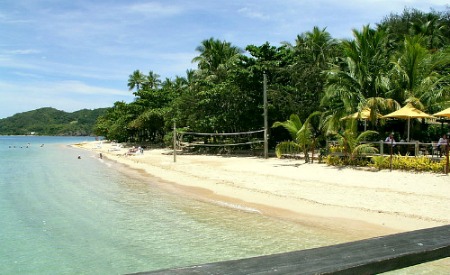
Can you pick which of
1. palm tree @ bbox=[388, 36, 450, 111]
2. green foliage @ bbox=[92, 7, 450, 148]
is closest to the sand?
green foliage @ bbox=[92, 7, 450, 148]

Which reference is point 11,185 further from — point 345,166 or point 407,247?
point 407,247

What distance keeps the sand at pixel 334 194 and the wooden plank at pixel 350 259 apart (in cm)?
600

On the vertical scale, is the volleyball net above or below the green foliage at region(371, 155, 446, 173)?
above

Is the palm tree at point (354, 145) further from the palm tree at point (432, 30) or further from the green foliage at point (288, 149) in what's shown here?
the palm tree at point (432, 30)

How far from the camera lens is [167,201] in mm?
12398

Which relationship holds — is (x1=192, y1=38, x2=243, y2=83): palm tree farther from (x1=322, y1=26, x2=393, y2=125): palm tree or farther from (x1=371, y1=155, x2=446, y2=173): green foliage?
(x1=371, y1=155, x2=446, y2=173): green foliage

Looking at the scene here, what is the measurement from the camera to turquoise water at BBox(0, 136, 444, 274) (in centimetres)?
706

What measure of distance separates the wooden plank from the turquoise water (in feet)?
14.7

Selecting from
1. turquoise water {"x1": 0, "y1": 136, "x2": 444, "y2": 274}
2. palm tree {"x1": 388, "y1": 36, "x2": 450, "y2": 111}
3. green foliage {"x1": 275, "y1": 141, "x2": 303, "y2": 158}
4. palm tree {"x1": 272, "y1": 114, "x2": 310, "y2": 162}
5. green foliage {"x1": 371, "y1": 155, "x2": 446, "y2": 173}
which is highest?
palm tree {"x1": 388, "y1": 36, "x2": 450, "y2": 111}

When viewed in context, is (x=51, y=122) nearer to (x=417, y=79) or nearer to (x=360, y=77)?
(x=360, y=77)

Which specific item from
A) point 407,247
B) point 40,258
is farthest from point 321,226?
point 407,247

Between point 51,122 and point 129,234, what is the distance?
6666 inches

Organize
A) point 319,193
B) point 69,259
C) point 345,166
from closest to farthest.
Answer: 1. point 69,259
2. point 319,193
3. point 345,166

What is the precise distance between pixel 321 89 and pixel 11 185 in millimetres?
15832
